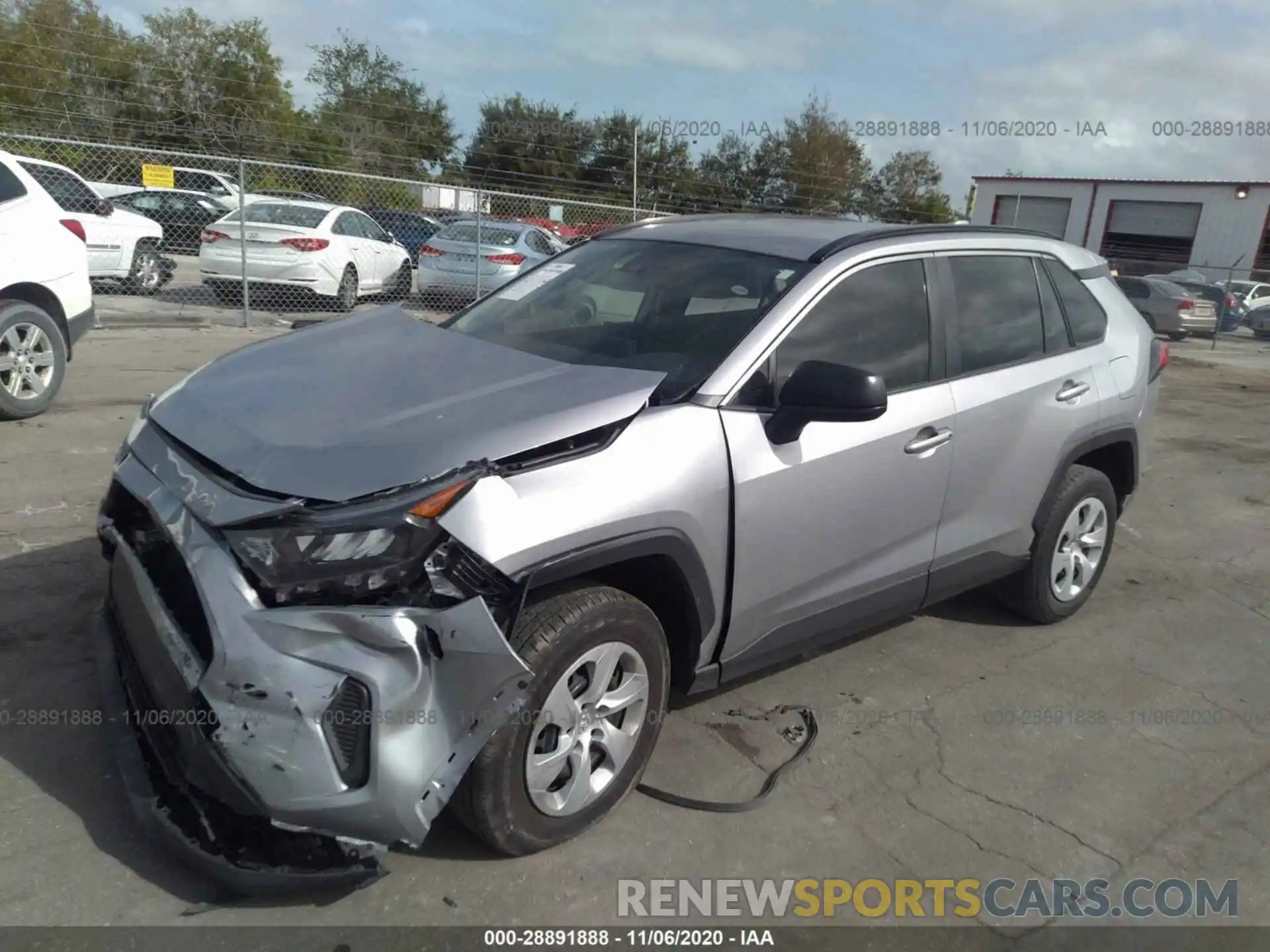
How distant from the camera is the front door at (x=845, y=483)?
313 cm

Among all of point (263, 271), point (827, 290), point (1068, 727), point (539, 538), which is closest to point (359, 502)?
point (539, 538)

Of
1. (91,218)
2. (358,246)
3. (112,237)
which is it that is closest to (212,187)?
(112,237)

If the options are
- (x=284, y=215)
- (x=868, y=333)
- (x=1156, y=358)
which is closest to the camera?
(x=868, y=333)

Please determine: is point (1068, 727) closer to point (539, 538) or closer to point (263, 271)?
point (539, 538)

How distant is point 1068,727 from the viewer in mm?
3832

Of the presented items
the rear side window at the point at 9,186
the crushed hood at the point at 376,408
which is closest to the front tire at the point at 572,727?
the crushed hood at the point at 376,408

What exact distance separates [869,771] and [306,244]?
11277mm

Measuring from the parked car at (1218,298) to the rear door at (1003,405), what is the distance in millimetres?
19197

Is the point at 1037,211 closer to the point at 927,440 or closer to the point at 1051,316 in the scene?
the point at 1051,316

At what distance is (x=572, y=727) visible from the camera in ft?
9.09

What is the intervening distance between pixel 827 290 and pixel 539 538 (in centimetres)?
154

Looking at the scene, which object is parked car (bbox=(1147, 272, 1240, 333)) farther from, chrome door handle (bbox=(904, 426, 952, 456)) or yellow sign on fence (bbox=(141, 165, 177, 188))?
chrome door handle (bbox=(904, 426, 952, 456))

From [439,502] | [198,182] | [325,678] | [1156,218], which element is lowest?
[325,678]

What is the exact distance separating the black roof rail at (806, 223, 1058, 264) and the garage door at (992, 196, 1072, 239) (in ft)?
133
